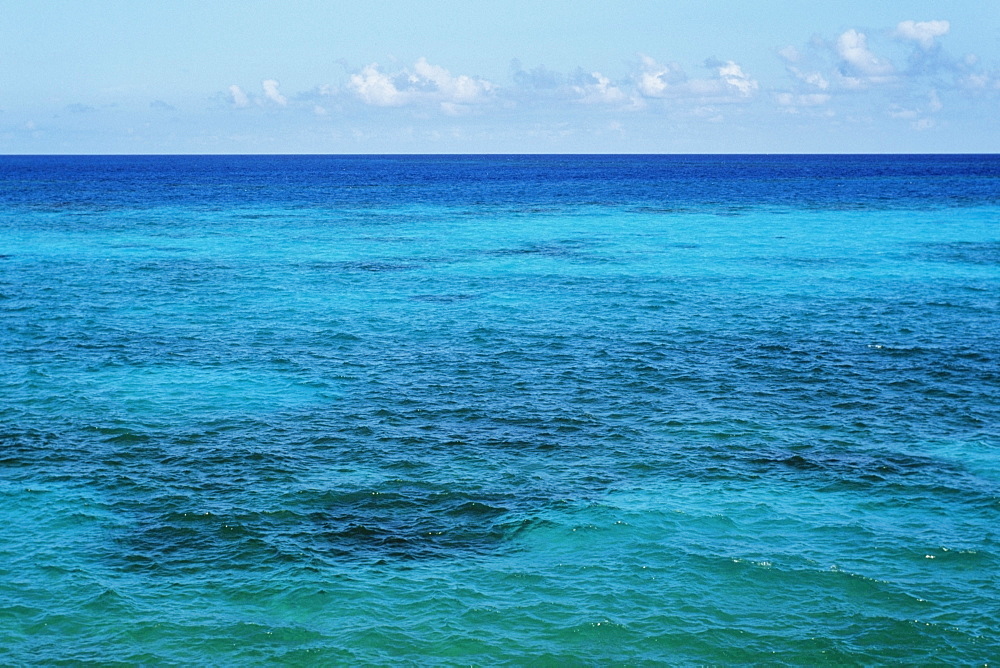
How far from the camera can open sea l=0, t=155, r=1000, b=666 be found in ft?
66.2

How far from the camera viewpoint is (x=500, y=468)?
93.2ft

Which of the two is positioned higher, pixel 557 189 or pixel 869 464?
pixel 557 189

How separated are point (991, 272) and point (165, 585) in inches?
2357

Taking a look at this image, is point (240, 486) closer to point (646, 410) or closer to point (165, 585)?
point (165, 585)

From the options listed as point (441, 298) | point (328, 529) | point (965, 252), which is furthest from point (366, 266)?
point (965, 252)

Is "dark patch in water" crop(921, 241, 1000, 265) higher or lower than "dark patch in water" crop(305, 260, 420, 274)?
higher

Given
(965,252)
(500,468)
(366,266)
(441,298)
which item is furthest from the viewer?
(965,252)

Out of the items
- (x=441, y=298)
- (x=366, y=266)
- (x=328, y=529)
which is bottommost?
(x=328, y=529)

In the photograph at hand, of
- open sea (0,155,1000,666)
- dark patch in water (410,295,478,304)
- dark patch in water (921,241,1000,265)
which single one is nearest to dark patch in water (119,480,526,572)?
open sea (0,155,1000,666)

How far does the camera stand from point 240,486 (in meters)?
27.1

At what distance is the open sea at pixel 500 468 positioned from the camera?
66.2ft

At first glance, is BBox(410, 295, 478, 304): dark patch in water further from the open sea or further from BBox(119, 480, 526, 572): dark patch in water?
BBox(119, 480, 526, 572): dark patch in water

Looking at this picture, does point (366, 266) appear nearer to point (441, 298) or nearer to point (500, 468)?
point (441, 298)

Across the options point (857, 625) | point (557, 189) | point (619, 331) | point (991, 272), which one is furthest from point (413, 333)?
point (557, 189)
